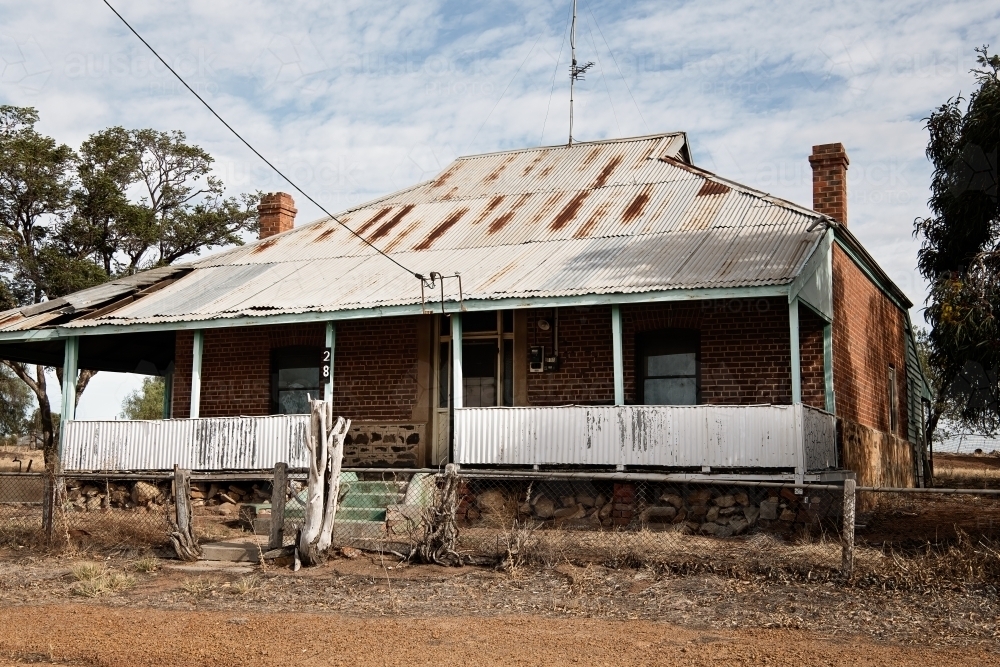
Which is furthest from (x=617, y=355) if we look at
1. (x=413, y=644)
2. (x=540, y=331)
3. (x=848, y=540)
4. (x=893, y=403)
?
(x=893, y=403)

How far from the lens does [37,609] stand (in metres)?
9.14

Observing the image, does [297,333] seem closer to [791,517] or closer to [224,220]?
[791,517]

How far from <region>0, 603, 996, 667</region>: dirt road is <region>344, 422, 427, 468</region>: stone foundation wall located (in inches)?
290

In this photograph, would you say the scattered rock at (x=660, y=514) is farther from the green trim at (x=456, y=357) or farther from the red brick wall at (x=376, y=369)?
the red brick wall at (x=376, y=369)

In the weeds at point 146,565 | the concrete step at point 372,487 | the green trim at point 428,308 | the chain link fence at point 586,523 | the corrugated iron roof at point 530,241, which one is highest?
the corrugated iron roof at point 530,241

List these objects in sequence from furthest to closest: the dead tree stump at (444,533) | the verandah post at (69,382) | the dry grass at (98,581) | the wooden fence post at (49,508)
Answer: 1. the verandah post at (69,382)
2. the wooden fence post at (49,508)
3. the dead tree stump at (444,533)
4. the dry grass at (98,581)

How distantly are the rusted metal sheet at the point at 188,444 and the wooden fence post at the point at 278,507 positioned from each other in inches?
127

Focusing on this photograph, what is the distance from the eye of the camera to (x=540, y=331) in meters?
15.7

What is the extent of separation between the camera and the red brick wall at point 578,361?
1523cm

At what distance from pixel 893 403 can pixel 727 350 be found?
273 inches

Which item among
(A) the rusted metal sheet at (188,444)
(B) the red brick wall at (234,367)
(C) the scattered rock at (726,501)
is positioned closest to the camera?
(C) the scattered rock at (726,501)

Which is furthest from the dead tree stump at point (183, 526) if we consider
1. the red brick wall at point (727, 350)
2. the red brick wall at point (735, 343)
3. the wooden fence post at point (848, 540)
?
the wooden fence post at point (848, 540)

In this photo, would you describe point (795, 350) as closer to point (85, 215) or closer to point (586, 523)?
point (586, 523)

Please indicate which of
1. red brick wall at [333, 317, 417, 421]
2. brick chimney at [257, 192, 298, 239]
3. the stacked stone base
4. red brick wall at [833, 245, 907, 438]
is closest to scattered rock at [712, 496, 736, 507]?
the stacked stone base
